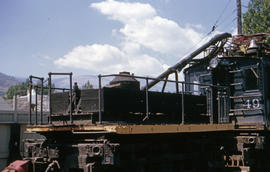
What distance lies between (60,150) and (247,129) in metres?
5.36

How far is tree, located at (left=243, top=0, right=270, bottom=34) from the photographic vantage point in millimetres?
23000

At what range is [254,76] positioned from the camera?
10.1 metres

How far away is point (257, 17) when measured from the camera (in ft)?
76.7

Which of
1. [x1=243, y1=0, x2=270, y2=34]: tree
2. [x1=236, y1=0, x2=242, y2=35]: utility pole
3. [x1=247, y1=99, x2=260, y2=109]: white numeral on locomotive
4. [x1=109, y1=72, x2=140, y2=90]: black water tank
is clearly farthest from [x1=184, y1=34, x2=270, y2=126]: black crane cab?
[x1=243, y1=0, x2=270, y2=34]: tree

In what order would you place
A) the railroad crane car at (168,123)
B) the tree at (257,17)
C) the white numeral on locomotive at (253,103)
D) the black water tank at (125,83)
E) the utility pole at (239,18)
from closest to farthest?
the railroad crane car at (168,123) < the black water tank at (125,83) < the white numeral on locomotive at (253,103) < the utility pole at (239,18) < the tree at (257,17)

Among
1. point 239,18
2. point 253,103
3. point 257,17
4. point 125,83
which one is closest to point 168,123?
point 125,83

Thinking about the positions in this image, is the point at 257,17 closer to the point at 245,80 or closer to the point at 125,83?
the point at 245,80

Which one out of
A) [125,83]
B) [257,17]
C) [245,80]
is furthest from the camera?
[257,17]

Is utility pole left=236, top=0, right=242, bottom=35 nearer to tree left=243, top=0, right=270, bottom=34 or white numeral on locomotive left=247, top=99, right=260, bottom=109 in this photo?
tree left=243, top=0, right=270, bottom=34

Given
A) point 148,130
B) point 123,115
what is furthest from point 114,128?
point 123,115

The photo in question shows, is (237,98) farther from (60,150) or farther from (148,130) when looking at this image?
(60,150)

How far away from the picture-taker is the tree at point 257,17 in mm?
23000

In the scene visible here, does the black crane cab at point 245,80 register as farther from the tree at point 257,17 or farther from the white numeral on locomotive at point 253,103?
the tree at point 257,17

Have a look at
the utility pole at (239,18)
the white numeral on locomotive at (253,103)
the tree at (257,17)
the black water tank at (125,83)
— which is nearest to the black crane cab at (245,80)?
the white numeral on locomotive at (253,103)
